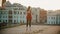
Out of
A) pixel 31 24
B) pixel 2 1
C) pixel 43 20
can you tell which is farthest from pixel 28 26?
pixel 2 1

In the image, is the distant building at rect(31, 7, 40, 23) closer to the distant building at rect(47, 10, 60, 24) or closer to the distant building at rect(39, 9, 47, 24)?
the distant building at rect(39, 9, 47, 24)

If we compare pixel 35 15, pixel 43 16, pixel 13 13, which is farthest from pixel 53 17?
pixel 13 13

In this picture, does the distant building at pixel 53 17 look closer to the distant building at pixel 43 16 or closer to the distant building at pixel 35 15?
the distant building at pixel 43 16

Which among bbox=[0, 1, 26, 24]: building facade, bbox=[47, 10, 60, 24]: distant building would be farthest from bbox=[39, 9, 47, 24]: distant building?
bbox=[0, 1, 26, 24]: building facade

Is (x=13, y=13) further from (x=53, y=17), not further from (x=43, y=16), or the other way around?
(x=53, y=17)

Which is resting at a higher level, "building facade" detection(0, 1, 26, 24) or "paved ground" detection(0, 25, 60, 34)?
"building facade" detection(0, 1, 26, 24)

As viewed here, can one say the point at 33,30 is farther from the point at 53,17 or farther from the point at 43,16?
the point at 53,17

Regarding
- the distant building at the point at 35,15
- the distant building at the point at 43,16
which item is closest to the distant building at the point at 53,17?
the distant building at the point at 43,16

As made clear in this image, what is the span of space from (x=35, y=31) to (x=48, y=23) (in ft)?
0.79

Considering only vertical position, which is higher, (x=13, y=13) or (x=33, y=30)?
(x=13, y=13)

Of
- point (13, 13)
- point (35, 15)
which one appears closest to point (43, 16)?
point (35, 15)

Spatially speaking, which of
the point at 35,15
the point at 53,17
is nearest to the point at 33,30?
the point at 35,15

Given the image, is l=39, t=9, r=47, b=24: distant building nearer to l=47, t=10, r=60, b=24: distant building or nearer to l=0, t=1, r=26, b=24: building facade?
l=47, t=10, r=60, b=24: distant building

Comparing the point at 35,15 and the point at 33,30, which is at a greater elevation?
the point at 35,15
